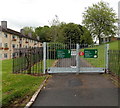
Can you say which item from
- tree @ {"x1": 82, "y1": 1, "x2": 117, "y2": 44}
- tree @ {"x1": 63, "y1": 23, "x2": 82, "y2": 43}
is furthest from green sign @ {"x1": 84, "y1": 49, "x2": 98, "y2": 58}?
tree @ {"x1": 63, "y1": 23, "x2": 82, "y2": 43}

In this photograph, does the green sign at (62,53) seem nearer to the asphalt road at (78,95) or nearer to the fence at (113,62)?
the fence at (113,62)

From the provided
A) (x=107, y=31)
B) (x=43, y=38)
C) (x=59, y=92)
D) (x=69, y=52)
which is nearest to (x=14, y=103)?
(x=59, y=92)

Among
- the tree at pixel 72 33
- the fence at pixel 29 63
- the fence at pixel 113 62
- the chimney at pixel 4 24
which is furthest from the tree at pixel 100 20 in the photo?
the fence at pixel 113 62

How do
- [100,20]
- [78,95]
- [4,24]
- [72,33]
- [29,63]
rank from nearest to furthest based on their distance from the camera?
[78,95] → [29,63] → [4,24] → [100,20] → [72,33]

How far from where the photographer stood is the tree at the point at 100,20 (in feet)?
138

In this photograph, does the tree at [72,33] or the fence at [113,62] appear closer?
the fence at [113,62]

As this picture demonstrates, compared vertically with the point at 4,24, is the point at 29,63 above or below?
below

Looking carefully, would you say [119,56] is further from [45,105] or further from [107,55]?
[45,105]

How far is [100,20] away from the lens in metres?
43.0

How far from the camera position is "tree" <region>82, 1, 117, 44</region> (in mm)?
41969

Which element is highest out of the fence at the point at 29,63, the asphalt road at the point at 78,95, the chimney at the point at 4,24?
the chimney at the point at 4,24

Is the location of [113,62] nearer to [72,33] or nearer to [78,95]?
[78,95]

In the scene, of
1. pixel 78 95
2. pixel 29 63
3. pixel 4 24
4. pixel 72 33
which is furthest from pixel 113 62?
pixel 72 33

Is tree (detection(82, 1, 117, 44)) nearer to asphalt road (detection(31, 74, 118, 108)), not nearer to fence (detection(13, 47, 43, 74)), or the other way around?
fence (detection(13, 47, 43, 74))
